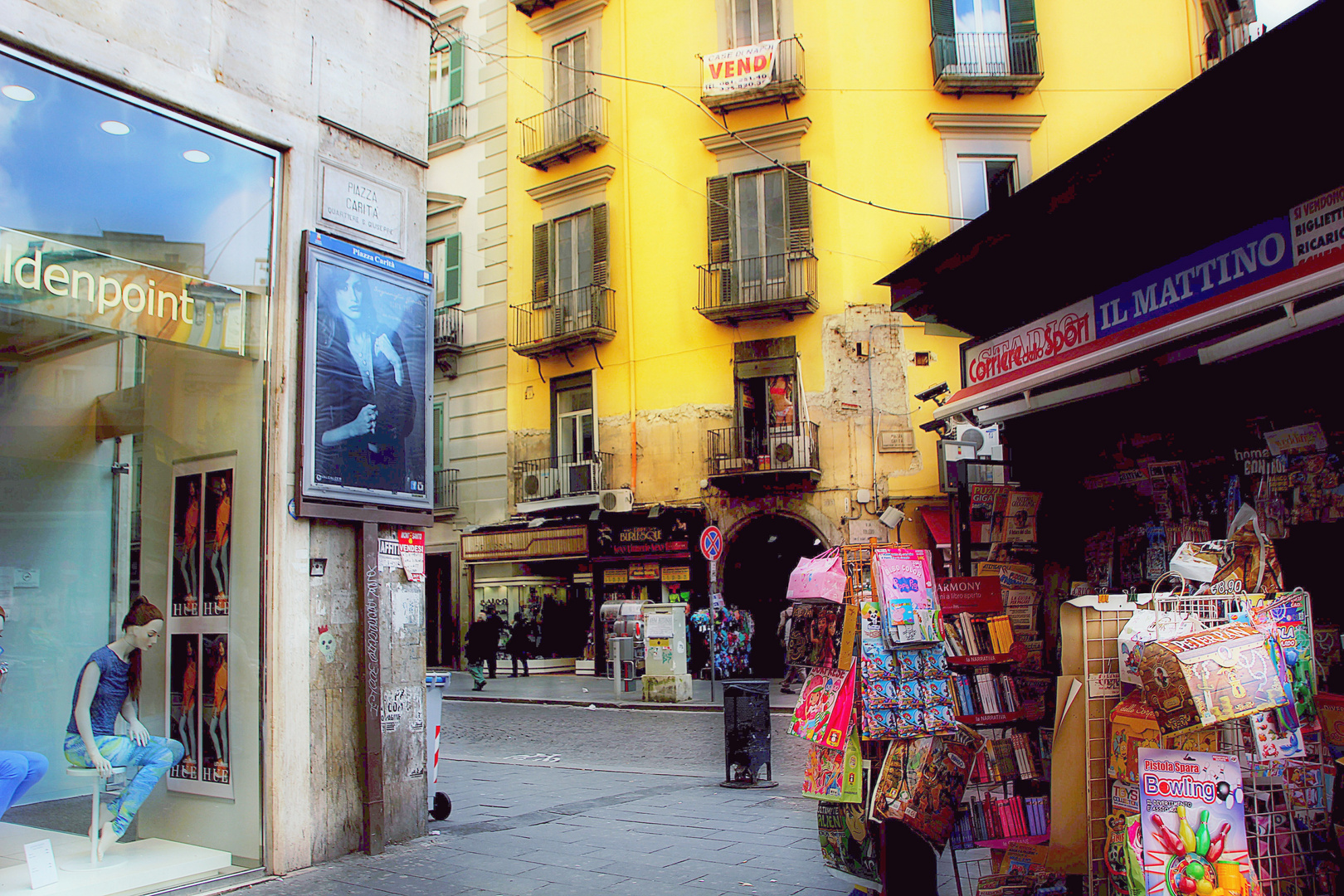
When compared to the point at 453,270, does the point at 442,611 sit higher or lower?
lower

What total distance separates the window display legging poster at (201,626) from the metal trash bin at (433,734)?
4.55 feet

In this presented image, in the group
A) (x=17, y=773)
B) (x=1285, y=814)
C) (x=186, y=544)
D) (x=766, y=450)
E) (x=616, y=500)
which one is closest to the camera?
(x=1285, y=814)

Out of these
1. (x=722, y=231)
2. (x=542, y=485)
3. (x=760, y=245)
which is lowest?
(x=542, y=485)

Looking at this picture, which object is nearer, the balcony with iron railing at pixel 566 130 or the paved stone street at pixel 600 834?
the paved stone street at pixel 600 834

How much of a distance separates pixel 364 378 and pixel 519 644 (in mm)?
16765

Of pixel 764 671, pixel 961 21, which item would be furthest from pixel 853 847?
pixel 961 21

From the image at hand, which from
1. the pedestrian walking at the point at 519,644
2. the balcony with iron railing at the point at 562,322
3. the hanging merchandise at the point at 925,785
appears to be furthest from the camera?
the pedestrian walking at the point at 519,644

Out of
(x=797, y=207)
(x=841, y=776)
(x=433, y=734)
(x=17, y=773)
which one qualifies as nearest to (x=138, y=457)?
(x=17, y=773)

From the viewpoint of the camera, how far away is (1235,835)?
11.2 feet

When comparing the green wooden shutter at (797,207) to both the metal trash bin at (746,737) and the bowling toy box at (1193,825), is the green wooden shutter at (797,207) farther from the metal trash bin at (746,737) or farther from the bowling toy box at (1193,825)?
the bowling toy box at (1193,825)

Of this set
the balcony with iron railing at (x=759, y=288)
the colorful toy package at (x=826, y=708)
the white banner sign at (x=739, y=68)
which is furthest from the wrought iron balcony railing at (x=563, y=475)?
the colorful toy package at (x=826, y=708)

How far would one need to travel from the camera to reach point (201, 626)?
6180 mm

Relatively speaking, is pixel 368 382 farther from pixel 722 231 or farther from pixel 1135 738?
pixel 722 231

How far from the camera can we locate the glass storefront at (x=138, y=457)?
5.49 m
